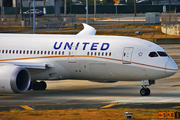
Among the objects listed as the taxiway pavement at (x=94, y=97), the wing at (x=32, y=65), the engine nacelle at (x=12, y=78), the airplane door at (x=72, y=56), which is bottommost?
the taxiway pavement at (x=94, y=97)

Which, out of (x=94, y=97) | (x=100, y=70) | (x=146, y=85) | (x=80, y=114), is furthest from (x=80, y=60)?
(x=80, y=114)

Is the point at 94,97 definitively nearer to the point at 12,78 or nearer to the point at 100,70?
the point at 100,70

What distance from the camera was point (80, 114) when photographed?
19.9 meters

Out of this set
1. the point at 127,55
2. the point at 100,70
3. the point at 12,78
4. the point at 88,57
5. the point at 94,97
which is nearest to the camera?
the point at 12,78

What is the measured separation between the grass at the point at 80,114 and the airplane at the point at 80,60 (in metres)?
4.45

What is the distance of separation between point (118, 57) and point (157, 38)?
4471cm

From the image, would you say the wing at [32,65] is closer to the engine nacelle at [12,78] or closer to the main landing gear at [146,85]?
the engine nacelle at [12,78]

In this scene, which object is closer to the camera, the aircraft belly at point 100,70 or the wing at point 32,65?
the aircraft belly at point 100,70

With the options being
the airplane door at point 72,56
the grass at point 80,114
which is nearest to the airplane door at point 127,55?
the airplane door at point 72,56

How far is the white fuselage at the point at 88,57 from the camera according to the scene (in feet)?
82.1

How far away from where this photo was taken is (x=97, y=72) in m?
26.2

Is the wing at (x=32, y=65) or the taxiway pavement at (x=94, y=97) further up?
the wing at (x=32, y=65)

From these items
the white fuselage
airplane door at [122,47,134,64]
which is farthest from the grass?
airplane door at [122,47,134,64]

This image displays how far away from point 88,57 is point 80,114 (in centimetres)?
700
